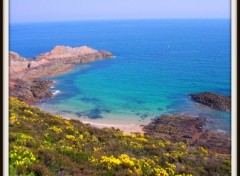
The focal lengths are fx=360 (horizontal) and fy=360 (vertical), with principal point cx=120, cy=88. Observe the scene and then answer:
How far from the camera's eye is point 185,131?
6.80 meters

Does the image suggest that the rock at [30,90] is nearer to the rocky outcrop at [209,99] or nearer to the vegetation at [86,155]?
the vegetation at [86,155]

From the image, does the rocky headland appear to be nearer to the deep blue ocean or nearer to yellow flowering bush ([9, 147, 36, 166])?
the deep blue ocean

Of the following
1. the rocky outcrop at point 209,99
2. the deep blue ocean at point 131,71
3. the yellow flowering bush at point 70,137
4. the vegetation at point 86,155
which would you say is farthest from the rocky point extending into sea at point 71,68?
the yellow flowering bush at point 70,137

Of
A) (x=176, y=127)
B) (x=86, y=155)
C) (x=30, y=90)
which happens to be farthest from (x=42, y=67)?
(x=86, y=155)

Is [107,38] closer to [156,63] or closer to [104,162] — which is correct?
[156,63]

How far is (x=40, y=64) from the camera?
933cm

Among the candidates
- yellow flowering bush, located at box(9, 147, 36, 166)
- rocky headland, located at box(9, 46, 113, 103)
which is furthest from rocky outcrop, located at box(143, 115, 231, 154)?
yellow flowering bush, located at box(9, 147, 36, 166)

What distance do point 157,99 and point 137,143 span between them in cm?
339

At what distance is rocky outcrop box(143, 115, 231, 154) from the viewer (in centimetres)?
620

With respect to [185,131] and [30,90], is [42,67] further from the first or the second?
[185,131]

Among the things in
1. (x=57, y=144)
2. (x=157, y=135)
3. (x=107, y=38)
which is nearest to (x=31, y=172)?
(x=57, y=144)

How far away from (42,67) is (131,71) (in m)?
2.55

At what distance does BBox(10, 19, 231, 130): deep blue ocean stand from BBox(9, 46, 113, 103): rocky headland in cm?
20

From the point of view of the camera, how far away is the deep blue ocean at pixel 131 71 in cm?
741
